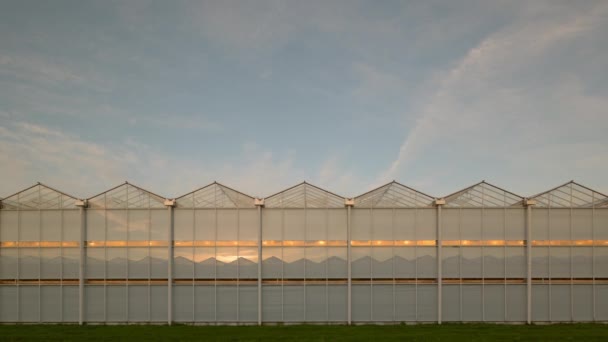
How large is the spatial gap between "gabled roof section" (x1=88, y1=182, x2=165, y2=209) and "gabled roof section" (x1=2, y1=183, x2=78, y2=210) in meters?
1.81

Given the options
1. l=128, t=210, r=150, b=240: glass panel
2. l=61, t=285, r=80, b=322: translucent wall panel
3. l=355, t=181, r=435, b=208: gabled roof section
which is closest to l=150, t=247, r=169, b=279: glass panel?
l=128, t=210, r=150, b=240: glass panel

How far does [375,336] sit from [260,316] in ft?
26.1

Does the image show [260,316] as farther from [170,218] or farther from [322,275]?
[170,218]

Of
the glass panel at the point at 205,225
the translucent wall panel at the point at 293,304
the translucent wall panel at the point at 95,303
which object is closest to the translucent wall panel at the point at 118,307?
the translucent wall panel at the point at 95,303

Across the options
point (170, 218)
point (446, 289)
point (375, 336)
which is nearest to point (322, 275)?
point (375, 336)

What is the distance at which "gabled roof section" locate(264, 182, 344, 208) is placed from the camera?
2895cm

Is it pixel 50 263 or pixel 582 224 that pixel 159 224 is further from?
pixel 582 224

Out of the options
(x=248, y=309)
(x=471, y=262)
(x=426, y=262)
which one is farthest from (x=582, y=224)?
(x=248, y=309)

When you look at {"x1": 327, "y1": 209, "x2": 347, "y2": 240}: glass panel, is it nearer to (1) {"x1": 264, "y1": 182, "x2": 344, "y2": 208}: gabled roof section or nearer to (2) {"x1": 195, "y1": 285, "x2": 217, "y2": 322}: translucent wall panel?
(1) {"x1": 264, "y1": 182, "x2": 344, "y2": 208}: gabled roof section

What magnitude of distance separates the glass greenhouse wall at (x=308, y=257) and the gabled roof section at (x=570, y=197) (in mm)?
80

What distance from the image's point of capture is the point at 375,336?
965 inches

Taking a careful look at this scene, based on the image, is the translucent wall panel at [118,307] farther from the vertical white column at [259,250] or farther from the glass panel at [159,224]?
the vertical white column at [259,250]

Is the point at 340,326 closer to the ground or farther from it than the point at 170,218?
closer to the ground

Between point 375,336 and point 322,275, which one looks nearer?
point 375,336
